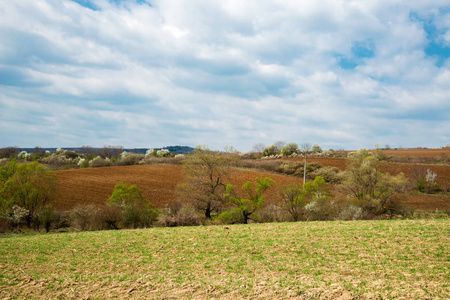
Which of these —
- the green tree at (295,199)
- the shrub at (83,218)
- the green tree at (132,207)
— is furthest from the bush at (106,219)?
the green tree at (295,199)

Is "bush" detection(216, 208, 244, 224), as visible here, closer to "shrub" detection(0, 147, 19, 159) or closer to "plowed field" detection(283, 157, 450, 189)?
"plowed field" detection(283, 157, 450, 189)

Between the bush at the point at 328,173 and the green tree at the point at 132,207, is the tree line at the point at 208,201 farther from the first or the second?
the bush at the point at 328,173

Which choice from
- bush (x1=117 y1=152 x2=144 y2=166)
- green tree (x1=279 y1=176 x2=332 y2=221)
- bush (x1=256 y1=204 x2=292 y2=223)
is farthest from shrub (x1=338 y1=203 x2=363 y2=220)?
bush (x1=117 y1=152 x2=144 y2=166)

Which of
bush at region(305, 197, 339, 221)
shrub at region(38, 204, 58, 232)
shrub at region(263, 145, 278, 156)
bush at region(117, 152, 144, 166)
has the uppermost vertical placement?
shrub at region(263, 145, 278, 156)

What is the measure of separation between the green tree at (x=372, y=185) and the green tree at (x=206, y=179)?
44.0ft

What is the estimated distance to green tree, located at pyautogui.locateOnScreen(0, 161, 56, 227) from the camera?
2816 centimetres

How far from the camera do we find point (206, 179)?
32375mm

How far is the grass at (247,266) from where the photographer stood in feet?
24.7

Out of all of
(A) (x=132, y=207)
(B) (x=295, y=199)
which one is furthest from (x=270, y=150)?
(A) (x=132, y=207)

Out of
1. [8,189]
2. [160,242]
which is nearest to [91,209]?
[8,189]

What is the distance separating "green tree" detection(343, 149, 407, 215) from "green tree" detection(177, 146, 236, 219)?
13404 mm

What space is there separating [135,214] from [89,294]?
19.5 m

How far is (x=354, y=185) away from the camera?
32.7 metres

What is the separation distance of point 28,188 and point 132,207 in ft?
34.6
